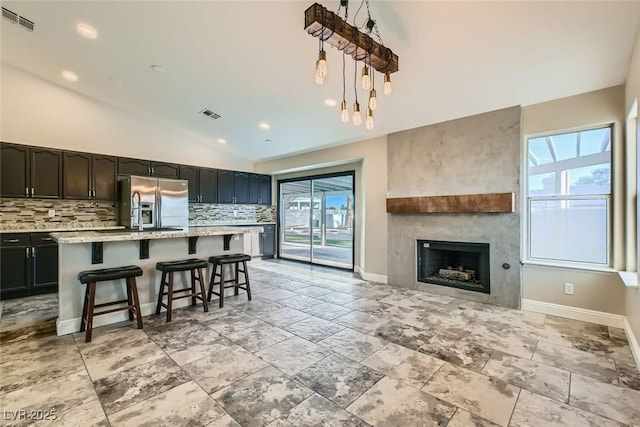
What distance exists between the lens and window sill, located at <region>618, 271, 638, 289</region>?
105 inches

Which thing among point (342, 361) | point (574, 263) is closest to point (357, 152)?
point (574, 263)

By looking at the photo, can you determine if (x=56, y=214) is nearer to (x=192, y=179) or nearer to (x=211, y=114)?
(x=192, y=179)

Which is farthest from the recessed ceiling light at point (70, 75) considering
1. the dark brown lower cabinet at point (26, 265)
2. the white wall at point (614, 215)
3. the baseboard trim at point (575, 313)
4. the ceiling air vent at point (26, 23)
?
the baseboard trim at point (575, 313)

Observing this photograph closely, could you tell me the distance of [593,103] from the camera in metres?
3.35

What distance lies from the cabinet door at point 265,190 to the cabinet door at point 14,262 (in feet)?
15.3

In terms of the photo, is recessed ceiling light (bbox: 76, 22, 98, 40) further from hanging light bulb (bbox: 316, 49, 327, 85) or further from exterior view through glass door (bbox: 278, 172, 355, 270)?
exterior view through glass door (bbox: 278, 172, 355, 270)

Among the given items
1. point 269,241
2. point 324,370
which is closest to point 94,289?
point 324,370

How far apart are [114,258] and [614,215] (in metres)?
5.63

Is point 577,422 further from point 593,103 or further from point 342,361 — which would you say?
point 593,103

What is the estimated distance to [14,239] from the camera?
4250mm

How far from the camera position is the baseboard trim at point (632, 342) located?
2.45 m

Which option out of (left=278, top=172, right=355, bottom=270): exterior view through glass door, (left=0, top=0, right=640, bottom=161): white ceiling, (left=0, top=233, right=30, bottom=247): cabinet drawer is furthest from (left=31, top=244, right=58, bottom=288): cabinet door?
(left=278, top=172, right=355, bottom=270): exterior view through glass door

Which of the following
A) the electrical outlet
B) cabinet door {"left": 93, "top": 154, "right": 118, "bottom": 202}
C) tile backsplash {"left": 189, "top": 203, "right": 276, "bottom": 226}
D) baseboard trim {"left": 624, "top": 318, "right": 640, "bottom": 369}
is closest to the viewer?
baseboard trim {"left": 624, "top": 318, "right": 640, "bottom": 369}

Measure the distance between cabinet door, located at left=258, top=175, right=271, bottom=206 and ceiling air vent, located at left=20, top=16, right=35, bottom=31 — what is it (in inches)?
199
